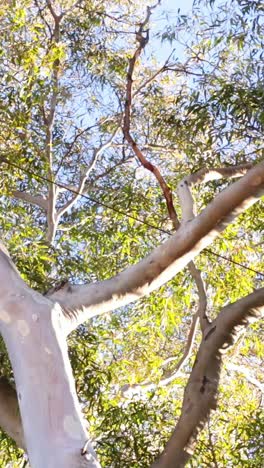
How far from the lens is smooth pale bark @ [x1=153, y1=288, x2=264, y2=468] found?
8.43 ft

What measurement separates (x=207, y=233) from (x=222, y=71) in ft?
6.31

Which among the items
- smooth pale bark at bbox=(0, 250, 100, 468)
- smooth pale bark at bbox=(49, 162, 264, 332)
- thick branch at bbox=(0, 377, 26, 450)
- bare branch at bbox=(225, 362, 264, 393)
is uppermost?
bare branch at bbox=(225, 362, 264, 393)

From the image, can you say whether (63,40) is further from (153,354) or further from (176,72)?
(153,354)

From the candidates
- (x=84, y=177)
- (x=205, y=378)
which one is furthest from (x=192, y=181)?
(x=84, y=177)

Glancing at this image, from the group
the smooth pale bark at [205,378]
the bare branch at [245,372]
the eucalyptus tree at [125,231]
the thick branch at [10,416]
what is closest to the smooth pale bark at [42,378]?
the eucalyptus tree at [125,231]

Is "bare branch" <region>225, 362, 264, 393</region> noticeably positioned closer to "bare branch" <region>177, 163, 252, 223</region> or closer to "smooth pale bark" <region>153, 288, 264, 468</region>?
"bare branch" <region>177, 163, 252, 223</region>

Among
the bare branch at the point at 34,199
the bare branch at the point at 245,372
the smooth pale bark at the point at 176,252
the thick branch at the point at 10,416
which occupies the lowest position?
the thick branch at the point at 10,416

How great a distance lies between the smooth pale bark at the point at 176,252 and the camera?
2.42 meters

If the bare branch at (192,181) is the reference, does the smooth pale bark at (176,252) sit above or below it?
below

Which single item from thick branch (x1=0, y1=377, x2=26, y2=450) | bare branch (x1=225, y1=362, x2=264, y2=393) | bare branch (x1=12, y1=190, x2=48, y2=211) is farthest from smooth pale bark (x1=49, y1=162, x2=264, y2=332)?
bare branch (x1=12, y1=190, x2=48, y2=211)

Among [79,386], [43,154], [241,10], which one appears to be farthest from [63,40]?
[79,386]

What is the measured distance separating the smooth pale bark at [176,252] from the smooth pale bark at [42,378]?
268 mm

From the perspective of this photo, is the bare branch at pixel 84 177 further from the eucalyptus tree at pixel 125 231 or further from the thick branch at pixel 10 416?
the thick branch at pixel 10 416

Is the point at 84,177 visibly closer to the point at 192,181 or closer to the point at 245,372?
the point at 245,372
